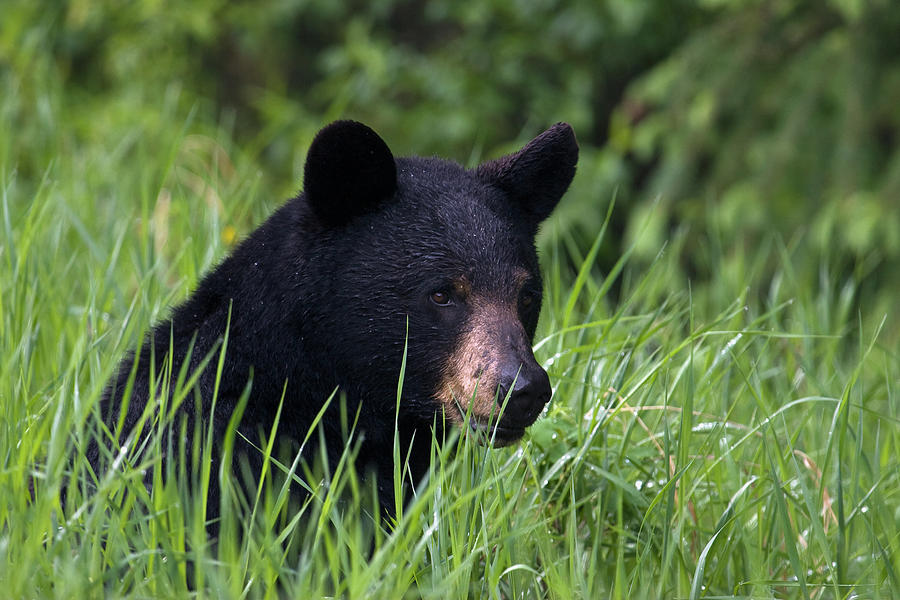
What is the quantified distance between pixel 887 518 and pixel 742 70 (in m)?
4.01

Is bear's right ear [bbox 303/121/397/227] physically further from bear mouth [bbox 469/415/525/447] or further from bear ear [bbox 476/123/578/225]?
bear mouth [bbox 469/415/525/447]

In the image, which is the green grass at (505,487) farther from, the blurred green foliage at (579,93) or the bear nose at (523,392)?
the blurred green foliage at (579,93)

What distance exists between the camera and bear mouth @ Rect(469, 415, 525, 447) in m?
2.55

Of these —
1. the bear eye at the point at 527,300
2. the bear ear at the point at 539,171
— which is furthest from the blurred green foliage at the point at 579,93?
the bear eye at the point at 527,300

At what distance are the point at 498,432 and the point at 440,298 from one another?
→ 1.26ft

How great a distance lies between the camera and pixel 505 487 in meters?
2.77

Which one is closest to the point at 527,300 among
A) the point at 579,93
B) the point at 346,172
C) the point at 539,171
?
the point at 539,171

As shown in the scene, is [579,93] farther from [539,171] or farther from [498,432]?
[498,432]

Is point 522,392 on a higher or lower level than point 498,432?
higher

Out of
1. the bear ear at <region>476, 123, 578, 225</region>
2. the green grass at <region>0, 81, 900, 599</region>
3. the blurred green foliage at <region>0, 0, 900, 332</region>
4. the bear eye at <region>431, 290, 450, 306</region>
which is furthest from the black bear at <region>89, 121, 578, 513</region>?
the blurred green foliage at <region>0, 0, 900, 332</region>

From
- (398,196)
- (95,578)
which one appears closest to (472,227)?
(398,196)

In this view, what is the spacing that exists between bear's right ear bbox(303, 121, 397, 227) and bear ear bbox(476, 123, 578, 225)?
37cm

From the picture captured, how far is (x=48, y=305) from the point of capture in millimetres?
3365

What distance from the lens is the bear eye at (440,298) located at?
9.00 feet
